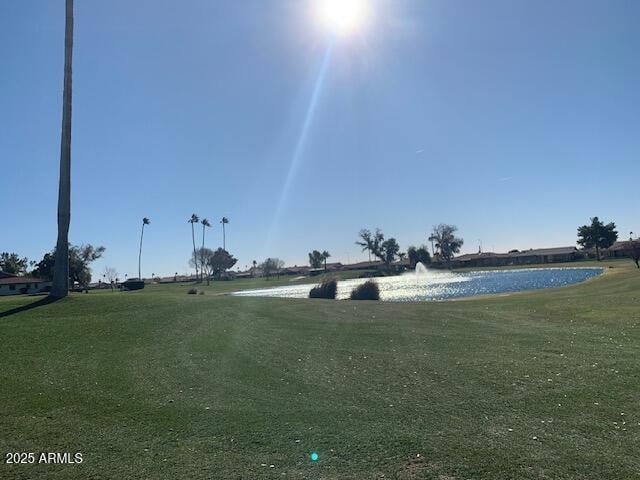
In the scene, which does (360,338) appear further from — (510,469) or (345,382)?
(510,469)

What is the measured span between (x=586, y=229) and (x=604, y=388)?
121m

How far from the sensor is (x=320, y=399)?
8.06 metres

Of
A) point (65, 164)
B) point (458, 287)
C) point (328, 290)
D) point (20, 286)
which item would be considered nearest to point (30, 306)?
point (65, 164)

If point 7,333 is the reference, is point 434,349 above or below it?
below

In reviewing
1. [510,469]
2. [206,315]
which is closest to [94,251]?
[206,315]

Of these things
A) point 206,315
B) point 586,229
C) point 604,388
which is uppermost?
point 586,229

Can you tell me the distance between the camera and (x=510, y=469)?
17.6ft

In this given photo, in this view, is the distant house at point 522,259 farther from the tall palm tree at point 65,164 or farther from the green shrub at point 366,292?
the tall palm tree at point 65,164

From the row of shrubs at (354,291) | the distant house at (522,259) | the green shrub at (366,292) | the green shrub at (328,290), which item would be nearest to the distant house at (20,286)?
the green shrub at (328,290)

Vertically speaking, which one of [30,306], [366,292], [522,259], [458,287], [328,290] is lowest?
[458,287]

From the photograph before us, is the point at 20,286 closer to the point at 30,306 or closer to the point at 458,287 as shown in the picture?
the point at 30,306

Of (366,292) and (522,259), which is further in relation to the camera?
(522,259)

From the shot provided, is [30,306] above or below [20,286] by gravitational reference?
below

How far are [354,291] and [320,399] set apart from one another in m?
28.1
